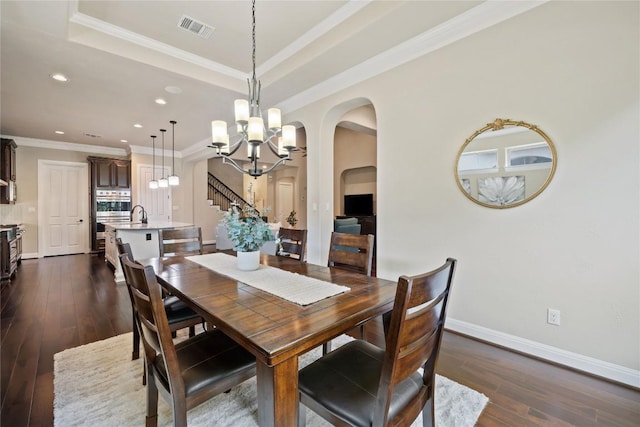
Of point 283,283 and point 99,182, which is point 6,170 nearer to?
point 99,182

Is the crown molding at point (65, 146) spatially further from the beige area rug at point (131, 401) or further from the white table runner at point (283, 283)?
the white table runner at point (283, 283)

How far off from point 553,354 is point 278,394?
2.26m

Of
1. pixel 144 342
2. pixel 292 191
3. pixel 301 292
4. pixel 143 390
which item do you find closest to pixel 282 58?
pixel 301 292

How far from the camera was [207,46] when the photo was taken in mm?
3193

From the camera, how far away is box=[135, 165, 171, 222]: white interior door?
7605 millimetres

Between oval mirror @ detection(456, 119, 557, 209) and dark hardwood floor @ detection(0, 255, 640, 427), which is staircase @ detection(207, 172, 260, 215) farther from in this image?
oval mirror @ detection(456, 119, 557, 209)

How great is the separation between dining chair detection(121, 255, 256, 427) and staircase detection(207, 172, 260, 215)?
8.83 meters

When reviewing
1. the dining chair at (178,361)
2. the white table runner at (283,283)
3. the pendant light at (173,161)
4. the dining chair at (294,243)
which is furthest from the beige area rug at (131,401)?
the pendant light at (173,161)

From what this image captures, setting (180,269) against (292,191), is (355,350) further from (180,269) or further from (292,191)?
(292,191)

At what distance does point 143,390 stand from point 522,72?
355cm

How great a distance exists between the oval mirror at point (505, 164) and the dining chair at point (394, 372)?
160cm

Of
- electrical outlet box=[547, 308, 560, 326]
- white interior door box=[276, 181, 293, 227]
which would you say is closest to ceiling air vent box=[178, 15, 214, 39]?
electrical outlet box=[547, 308, 560, 326]

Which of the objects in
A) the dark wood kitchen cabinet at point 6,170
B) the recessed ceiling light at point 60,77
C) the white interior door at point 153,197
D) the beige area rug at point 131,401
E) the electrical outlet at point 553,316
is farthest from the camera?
the white interior door at point 153,197

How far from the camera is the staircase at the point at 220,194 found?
395 inches
